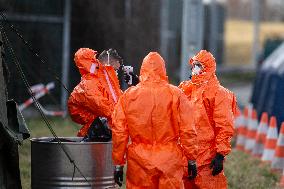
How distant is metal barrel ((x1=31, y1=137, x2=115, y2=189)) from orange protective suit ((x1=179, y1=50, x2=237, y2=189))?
105cm

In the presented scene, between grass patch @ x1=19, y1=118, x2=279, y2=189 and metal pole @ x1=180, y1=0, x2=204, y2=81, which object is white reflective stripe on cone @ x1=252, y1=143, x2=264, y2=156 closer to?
grass patch @ x1=19, y1=118, x2=279, y2=189

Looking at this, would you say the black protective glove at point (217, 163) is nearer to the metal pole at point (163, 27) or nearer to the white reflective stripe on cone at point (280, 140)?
the white reflective stripe on cone at point (280, 140)

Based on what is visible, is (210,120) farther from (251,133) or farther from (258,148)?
(251,133)

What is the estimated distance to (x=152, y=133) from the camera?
815 cm

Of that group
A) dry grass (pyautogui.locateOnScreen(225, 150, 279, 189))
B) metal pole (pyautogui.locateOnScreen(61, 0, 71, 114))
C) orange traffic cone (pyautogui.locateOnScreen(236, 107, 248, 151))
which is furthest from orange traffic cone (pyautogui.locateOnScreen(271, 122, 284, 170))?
metal pole (pyautogui.locateOnScreen(61, 0, 71, 114))

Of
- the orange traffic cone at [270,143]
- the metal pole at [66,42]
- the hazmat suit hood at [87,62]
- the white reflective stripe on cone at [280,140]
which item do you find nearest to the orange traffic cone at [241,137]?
the orange traffic cone at [270,143]

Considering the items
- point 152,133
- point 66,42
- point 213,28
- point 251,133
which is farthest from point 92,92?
point 213,28

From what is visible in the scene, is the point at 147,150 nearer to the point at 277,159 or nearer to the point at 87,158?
the point at 87,158

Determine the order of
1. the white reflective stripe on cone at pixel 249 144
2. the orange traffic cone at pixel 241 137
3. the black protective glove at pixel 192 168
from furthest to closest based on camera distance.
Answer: the orange traffic cone at pixel 241 137 → the white reflective stripe on cone at pixel 249 144 → the black protective glove at pixel 192 168

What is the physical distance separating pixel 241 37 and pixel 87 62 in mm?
62659

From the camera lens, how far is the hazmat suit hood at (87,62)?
33.1 ft

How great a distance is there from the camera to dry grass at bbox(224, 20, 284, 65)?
211 ft

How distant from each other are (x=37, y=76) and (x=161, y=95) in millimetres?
12950

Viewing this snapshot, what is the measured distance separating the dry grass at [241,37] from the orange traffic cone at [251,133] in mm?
39683
